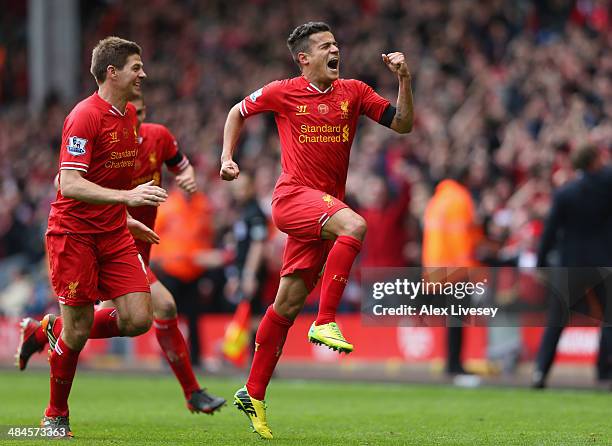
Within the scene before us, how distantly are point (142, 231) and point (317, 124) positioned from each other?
1.52 metres

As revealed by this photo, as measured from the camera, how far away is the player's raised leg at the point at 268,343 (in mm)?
9070

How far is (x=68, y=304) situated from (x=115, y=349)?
12276 mm

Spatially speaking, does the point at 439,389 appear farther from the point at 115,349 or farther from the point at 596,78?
the point at 115,349

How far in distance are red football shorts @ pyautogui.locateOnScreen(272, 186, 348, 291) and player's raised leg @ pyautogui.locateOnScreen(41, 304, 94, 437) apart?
4.71 ft

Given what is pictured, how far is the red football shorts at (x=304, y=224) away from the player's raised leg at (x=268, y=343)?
3.5 inches

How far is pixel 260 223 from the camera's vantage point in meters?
16.8

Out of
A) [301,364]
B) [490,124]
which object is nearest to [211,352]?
[301,364]

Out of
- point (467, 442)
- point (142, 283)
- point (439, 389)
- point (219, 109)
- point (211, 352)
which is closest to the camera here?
point (467, 442)

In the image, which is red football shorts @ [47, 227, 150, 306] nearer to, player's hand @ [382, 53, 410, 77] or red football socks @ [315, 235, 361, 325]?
red football socks @ [315, 235, 361, 325]

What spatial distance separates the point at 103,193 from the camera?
8500mm

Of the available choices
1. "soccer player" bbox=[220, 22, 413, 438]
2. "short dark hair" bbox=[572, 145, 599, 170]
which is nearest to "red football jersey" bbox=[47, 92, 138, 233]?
Result: "soccer player" bbox=[220, 22, 413, 438]

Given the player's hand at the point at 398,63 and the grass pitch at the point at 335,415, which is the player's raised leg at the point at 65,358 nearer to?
the grass pitch at the point at 335,415

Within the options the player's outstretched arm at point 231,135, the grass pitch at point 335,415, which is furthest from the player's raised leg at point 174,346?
the player's outstretched arm at point 231,135

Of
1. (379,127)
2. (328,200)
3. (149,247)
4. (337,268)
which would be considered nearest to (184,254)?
(379,127)
